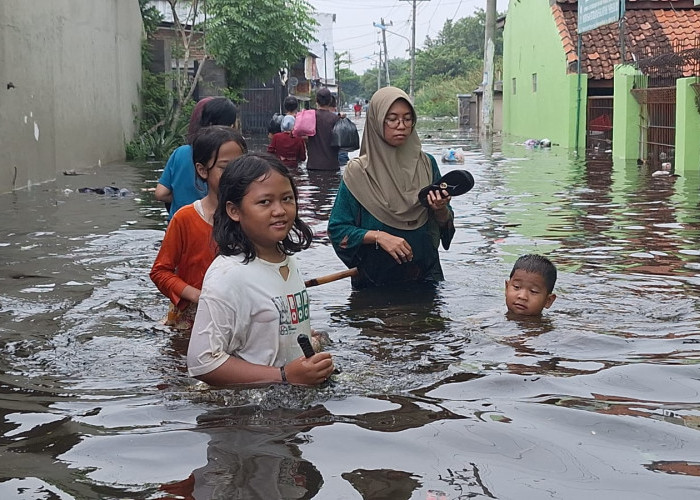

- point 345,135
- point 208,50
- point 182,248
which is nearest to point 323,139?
point 345,135

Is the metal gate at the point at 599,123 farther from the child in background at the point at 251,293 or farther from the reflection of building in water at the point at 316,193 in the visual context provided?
the child in background at the point at 251,293

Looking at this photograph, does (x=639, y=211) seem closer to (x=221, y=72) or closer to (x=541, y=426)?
(x=541, y=426)

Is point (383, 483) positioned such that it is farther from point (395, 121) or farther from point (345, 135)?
point (345, 135)

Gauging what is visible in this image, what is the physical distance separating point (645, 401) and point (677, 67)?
1719cm

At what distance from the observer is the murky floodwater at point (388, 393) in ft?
11.8

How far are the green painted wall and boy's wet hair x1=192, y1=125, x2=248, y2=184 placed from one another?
24133mm

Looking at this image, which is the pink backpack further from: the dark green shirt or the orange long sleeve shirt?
the orange long sleeve shirt

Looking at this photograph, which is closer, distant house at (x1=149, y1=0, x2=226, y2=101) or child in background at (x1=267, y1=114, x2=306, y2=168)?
child in background at (x1=267, y1=114, x2=306, y2=168)

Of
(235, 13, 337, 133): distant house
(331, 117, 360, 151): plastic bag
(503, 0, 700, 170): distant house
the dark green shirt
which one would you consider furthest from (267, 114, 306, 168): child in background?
(235, 13, 337, 133): distant house

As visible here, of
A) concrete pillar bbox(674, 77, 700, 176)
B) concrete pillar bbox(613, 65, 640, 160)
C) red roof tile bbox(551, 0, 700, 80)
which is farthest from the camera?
red roof tile bbox(551, 0, 700, 80)

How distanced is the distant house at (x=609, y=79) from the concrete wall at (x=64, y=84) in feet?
36.1

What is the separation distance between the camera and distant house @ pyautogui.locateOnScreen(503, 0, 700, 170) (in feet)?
66.3

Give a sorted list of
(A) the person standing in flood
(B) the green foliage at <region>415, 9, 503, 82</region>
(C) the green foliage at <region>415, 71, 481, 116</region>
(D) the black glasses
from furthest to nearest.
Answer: (B) the green foliage at <region>415, 9, 503, 82</region>
(C) the green foliage at <region>415, 71, 481, 116</region>
(A) the person standing in flood
(D) the black glasses

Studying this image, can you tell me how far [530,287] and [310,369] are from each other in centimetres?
297
